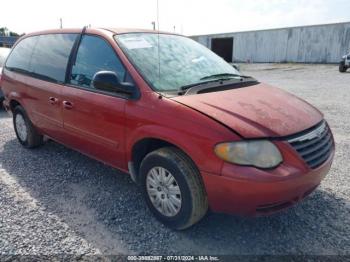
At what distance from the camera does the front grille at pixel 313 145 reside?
8.02 feet

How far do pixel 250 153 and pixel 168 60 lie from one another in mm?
1438

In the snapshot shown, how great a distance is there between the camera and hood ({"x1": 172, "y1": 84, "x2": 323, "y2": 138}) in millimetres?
2387

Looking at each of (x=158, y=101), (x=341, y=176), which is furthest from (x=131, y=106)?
(x=341, y=176)

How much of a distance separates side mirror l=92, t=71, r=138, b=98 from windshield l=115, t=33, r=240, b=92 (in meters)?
0.18

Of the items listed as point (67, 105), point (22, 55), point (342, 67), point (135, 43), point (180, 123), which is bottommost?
point (342, 67)

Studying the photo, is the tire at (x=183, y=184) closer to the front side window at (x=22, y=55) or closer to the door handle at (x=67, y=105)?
the door handle at (x=67, y=105)

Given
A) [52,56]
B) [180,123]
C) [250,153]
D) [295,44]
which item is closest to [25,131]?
[52,56]

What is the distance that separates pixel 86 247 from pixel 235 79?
87.8 inches

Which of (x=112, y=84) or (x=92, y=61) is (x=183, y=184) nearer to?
(x=112, y=84)

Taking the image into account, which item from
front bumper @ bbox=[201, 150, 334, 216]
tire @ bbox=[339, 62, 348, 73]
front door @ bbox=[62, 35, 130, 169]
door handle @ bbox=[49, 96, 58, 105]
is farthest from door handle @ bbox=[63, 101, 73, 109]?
tire @ bbox=[339, 62, 348, 73]

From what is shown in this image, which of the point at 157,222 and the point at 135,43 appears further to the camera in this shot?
the point at 135,43

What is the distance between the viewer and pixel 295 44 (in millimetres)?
31750

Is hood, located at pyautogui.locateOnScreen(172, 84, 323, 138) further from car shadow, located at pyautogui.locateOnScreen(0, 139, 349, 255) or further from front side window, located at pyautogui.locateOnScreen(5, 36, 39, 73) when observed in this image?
front side window, located at pyautogui.locateOnScreen(5, 36, 39, 73)

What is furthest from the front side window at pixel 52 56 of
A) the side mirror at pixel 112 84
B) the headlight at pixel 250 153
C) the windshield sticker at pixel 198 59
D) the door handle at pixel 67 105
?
the headlight at pixel 250 153
